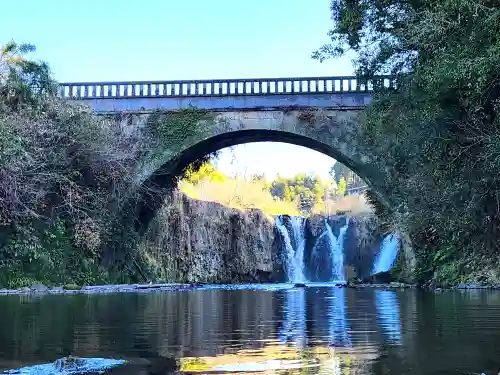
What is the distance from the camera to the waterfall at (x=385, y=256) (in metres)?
30.4

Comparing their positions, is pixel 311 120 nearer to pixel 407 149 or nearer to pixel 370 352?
pixel 407 149

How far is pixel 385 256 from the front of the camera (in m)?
31.1

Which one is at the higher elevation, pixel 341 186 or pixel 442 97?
pixel 341 186

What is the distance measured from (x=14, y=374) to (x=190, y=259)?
27280 millimetres

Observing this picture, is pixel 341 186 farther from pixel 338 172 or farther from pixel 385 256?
pixel 385 256

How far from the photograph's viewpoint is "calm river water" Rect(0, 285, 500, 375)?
215 inches

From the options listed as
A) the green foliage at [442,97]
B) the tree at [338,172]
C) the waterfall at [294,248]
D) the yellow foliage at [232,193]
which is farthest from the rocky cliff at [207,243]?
the tree at [338,172]

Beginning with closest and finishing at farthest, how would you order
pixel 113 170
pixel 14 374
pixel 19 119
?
pixel 14 374
pixel 19 119
pixel 113 170

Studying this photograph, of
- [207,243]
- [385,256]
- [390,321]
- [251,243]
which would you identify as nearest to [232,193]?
[251,243]

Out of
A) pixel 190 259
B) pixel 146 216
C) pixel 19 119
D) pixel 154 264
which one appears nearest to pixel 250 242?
pixel 190 259

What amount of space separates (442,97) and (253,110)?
14.3 meters

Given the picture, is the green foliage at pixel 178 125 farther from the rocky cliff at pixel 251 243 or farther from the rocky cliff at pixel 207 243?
the rocky cliff at pixel 251 243

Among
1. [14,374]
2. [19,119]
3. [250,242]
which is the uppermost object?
[19,119]

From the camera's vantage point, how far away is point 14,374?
5.07 metres
